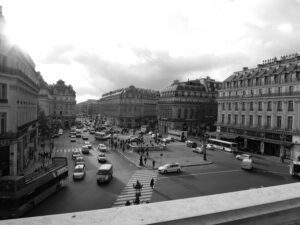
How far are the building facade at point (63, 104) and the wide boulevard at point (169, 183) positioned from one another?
65.8 m

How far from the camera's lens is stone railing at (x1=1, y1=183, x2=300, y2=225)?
3236 mm

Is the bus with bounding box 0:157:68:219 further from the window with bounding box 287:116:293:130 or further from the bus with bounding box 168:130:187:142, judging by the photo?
the bus with bounding box 168:130:187:142

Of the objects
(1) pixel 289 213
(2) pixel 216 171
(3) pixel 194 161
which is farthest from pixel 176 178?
(1) pixel 289 213

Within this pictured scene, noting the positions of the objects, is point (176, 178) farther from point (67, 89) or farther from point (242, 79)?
point (67, 89)

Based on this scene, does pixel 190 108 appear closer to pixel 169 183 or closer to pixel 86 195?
pixel 169 183

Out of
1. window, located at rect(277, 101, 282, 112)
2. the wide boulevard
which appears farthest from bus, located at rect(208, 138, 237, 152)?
window, located at rect(277, 101, 282, 112)

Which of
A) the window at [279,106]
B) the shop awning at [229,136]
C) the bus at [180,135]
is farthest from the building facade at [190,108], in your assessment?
the window at [279,106]

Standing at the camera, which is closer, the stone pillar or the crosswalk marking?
the crosswalk marking

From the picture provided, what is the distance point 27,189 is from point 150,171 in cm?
1696

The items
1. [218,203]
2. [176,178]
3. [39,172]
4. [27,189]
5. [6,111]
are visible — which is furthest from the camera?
[176,178]

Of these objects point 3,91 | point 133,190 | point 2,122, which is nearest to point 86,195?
point 133,190

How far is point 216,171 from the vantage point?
33094 mm

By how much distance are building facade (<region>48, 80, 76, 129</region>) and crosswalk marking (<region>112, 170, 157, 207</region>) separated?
76490 mm

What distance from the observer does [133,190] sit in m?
24.1
